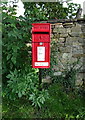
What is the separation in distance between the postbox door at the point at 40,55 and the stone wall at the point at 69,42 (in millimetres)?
1106

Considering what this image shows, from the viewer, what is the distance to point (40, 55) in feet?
8.90

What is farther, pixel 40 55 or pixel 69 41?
pixel 69 41

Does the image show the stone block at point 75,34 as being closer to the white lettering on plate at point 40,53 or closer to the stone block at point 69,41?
the stone block at point 69,41

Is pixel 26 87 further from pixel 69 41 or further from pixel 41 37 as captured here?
pixel 69 41

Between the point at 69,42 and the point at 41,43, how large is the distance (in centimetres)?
131

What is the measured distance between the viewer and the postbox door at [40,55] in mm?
2695

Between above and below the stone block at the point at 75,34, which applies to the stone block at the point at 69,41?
below

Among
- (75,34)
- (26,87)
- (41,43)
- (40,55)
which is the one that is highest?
(75,34)

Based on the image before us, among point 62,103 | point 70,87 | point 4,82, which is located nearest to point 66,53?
point 70,87

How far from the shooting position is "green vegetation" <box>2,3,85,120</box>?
2765 mm

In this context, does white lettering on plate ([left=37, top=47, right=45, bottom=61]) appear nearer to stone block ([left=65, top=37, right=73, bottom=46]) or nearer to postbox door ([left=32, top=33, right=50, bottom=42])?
postbox door ([left=32, top=33, right=50, bottom=42])

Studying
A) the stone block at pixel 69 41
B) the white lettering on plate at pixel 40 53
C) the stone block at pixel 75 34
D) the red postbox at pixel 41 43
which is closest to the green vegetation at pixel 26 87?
the red postbox at pixel 41 43

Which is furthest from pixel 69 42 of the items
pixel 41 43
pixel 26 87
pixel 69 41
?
pixel 26 87

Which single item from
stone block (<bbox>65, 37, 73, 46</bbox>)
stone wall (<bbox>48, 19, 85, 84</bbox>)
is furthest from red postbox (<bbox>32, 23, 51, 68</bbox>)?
stone block (<bbox>65, 37, 73, 46</bbox>)
